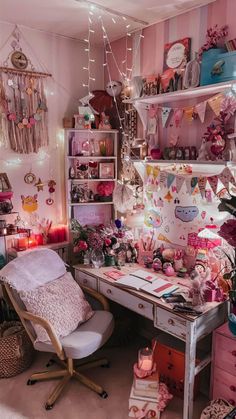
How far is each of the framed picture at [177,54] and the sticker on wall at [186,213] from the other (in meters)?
1.09

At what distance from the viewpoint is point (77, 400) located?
2.40 metres

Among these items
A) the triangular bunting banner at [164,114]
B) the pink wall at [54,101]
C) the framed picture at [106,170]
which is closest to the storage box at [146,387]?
the pink wall at [54,101]

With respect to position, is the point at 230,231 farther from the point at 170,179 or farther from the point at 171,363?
the point at 171,363

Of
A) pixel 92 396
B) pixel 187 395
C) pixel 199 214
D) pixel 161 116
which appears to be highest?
pixel 161 116

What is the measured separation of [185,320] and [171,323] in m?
0.12

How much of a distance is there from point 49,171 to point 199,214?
1.47 meters

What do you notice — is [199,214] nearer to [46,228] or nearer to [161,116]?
[161,116]

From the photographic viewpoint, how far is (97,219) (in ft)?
11.2

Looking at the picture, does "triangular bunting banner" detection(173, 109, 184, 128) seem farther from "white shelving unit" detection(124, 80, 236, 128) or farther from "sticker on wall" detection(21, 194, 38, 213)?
"sticker on wall" detection(21, 194, 38, 213)

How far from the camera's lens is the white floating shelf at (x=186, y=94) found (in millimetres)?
2217

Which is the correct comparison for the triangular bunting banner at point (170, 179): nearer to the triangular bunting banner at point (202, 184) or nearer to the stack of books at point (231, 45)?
the triangular bunting banner at point (202, 184)

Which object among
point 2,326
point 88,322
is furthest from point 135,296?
point 2,326

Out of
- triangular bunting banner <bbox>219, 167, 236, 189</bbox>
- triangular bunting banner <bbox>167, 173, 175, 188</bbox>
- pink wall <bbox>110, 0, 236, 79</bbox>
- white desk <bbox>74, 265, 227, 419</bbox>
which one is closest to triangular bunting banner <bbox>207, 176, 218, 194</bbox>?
triangular bunting banner <bbox>219, 167, 236, 189</bbox>

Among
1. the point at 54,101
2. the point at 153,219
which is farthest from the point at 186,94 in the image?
the point at 54,101
